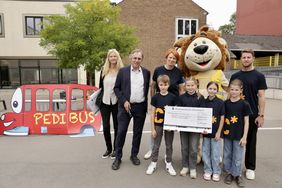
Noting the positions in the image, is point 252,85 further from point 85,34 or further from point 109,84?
point 85,34

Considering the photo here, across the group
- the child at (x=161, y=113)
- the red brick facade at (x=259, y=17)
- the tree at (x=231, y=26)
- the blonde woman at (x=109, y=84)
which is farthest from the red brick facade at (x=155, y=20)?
the tree at (x=231, y=26)

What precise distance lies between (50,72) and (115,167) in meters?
19.3

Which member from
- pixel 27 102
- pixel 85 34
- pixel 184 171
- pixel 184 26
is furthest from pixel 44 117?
pixel 184 26

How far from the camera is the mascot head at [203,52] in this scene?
13.8ft

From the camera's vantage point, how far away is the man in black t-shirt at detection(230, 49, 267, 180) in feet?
11.7

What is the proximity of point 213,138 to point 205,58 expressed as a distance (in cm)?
134

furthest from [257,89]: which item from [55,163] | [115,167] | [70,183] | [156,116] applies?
[55,163]

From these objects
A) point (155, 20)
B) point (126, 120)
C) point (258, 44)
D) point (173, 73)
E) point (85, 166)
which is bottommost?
point (85, 166)

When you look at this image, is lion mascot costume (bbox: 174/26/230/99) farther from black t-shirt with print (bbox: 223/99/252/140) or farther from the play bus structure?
the play bus structure

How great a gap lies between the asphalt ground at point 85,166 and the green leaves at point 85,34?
5705 mm

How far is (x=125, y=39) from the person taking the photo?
39.2 feet

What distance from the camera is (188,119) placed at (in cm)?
364

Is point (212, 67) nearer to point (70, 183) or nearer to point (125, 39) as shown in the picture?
point (70, 183)

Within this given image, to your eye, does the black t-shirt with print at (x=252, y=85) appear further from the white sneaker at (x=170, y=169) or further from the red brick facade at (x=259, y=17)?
the red brick facade at (x=259, y=17)
